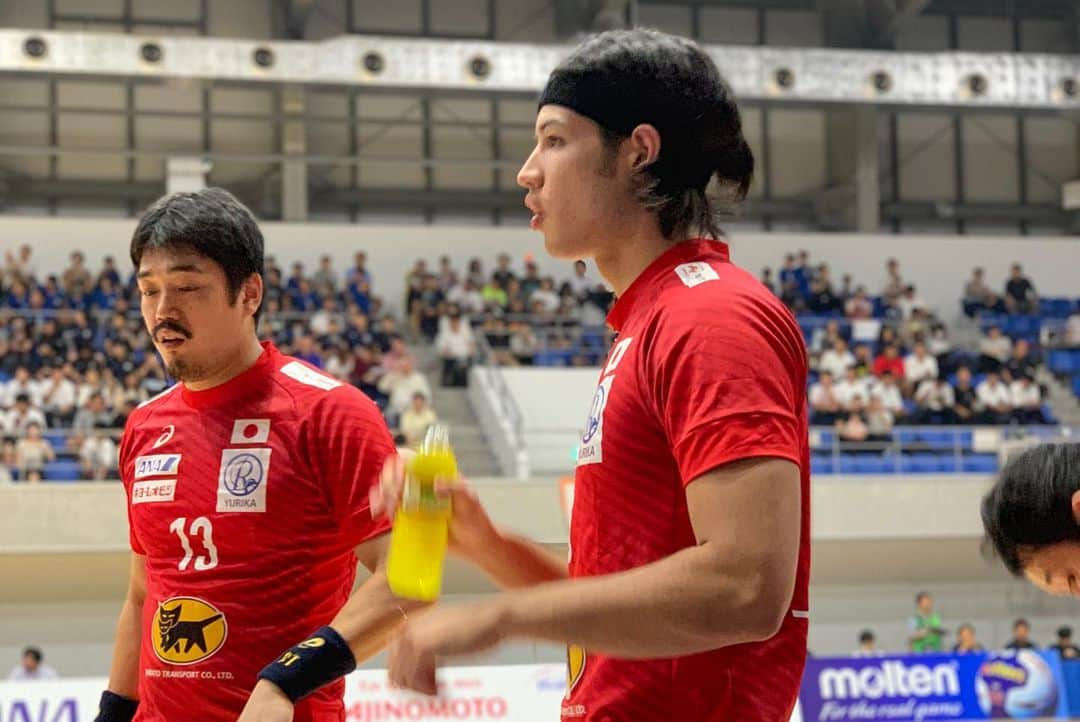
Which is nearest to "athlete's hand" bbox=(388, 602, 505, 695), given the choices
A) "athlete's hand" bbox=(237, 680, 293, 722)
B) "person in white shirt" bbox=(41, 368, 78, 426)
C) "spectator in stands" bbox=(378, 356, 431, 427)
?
"athlete's hand" bbox=(237, 680, 293, 722)

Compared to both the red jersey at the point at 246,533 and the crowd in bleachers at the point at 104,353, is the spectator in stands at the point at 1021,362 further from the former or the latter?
the red jersey at the point at 246,533

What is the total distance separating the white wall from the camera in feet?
67.2

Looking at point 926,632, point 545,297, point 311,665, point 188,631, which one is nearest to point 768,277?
point 545,297

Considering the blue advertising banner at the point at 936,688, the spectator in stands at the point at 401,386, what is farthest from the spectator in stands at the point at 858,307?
the blue advertising banner at the point at 936,688

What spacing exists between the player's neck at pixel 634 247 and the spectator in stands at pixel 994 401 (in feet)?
55.7

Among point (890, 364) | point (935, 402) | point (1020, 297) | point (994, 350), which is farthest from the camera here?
point (1020, 297)

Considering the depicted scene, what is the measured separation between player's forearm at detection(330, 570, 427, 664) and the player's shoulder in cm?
45

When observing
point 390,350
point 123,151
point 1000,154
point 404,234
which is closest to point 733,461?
point 390,350

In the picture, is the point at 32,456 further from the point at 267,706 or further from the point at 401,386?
the point at 267,706

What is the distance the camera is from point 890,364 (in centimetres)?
1864

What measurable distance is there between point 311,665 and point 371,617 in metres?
0.16

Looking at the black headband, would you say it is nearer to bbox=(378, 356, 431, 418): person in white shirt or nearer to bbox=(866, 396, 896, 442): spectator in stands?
bbox=(378, 356, 431, 418): person in white shirt

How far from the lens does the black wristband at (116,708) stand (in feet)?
10.5

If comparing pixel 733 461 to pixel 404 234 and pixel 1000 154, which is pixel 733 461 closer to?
pixel 404 234
